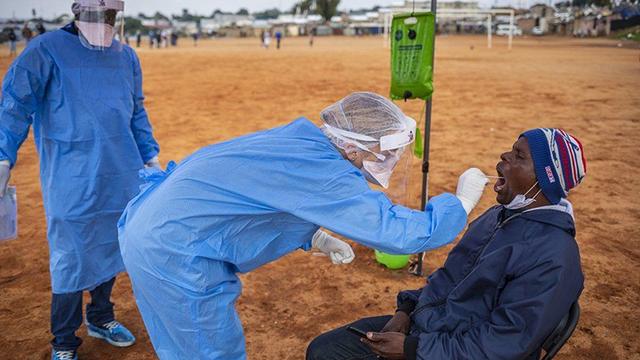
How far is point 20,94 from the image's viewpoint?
2.82m

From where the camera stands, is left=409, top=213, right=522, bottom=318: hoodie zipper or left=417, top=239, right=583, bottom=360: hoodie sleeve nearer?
left=417, top=239, right=583, bottom=360: hoodie sleeve

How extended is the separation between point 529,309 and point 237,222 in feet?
3.72

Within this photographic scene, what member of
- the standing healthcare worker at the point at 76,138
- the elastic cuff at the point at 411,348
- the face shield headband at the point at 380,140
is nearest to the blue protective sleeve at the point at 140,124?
the standing healthcare worker at the point at 76,138

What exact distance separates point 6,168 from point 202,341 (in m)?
1.75

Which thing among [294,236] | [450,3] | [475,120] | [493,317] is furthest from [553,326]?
[450,3]

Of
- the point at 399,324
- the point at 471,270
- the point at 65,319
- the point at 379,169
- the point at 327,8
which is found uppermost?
the point at 327,8

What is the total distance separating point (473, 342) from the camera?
1.97m

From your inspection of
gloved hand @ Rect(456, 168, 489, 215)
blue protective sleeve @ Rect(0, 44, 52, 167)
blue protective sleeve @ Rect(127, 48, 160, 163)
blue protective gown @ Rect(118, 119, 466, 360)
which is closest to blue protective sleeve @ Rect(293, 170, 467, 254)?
blue protective gown @ Rect(118, 119, 466, 360)

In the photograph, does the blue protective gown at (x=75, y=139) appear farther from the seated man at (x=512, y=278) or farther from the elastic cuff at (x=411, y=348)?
the elastic cuff at (x=411, y=348)

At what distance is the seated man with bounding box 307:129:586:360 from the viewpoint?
1857 mm

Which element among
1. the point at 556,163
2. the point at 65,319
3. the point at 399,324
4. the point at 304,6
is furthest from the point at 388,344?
the point at 304,6

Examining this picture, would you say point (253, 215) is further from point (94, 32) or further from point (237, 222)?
point (94, 32)

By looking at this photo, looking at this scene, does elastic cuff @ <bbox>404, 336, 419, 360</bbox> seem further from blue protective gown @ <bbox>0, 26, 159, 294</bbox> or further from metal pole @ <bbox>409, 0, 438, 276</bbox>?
blue protective gown @ <bbox>0, 26, 159, 294</bbox>

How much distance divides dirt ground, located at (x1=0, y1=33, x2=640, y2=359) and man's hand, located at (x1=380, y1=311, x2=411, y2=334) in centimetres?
118
